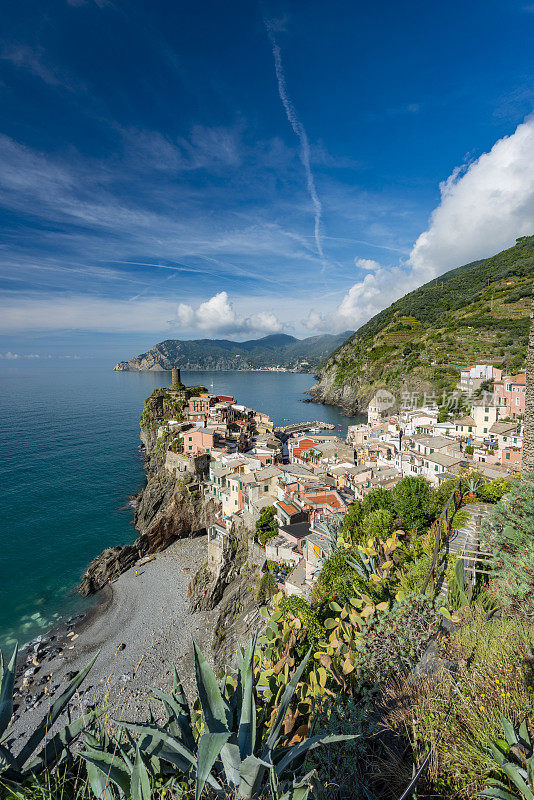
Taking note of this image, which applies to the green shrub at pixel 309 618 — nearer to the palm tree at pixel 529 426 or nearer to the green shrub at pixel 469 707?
the green shrub at pixel 469 707

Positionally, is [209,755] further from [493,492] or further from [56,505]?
[56,505]

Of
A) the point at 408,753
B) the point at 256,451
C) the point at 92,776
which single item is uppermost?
the point at 92,776

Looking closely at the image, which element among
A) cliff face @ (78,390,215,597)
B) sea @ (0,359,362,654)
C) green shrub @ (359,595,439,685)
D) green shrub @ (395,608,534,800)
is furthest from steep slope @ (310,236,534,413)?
green shrub @ (395,608,534,800)

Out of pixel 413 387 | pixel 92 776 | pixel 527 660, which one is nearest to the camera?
pixel 92 776

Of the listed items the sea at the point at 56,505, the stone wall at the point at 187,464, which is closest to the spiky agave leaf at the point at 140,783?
the sea at the point at 56,505

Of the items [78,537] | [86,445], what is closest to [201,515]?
[78,537]

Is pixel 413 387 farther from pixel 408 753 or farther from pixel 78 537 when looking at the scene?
pixel 408 753

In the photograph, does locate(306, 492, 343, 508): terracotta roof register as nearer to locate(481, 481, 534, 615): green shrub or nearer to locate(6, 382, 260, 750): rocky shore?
locate(6, 382, 260, 750): rocky shore
